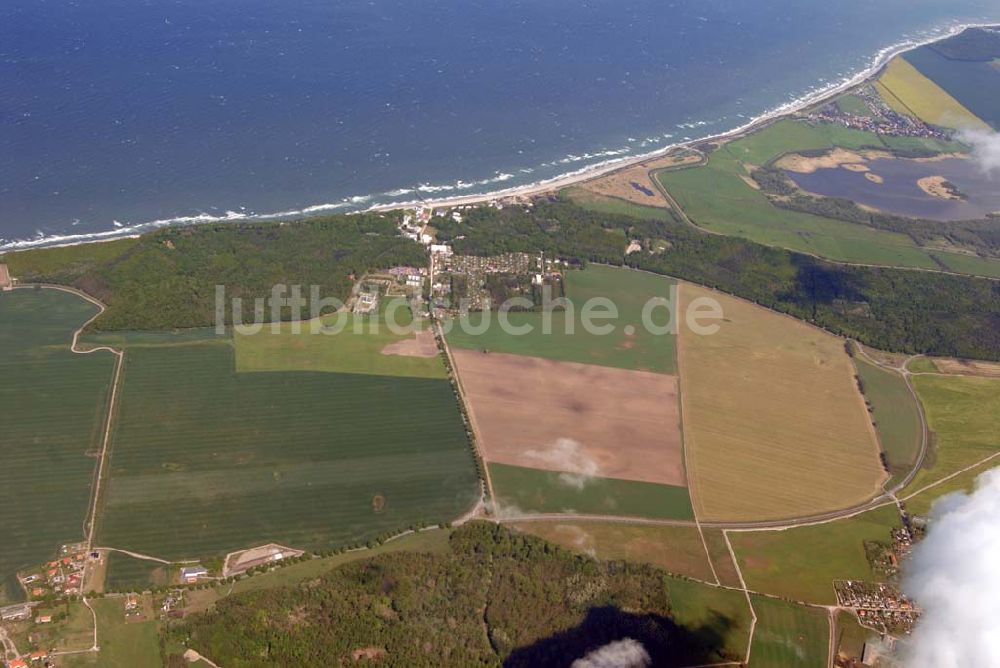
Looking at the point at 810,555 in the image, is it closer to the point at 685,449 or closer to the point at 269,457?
the point at 685,449

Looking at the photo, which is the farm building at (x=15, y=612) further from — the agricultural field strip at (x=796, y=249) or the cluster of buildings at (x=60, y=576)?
the agricultural field strip at (x=796, y=249)

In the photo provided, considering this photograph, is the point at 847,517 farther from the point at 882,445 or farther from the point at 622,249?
the point at 622,249

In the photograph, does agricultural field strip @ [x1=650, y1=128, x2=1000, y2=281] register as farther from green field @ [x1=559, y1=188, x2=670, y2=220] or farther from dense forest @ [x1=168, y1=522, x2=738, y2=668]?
dense forest @ [x1=168, y1=522, x2=738, y2=668]

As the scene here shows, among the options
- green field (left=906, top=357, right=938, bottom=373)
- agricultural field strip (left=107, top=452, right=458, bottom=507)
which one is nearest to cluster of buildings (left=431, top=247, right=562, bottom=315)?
agricultural field strip (left=107, top=452, right=458, bottom=507)

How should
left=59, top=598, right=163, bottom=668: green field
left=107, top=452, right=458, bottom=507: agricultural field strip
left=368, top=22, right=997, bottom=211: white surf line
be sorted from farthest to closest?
left=368, top=22, right=997, bottom=211: white surf line → left=107, top=452, right=458, bottom=507: agricultural field strip → left=59, top=598, right=163, bottom=668: green field

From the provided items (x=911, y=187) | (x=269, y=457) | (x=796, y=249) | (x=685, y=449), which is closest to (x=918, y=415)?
(x=685, y=449)

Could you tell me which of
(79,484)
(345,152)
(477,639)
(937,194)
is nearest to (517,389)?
(477,639)
